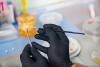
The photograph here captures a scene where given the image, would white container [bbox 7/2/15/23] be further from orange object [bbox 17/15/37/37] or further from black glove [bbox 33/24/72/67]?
black glove [bbox 33/24/72/67]

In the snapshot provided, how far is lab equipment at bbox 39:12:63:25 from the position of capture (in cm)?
122

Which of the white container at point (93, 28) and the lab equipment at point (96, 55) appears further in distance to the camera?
the white container at point (93, 28)

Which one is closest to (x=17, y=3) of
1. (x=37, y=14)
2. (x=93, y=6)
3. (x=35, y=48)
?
(x=37, y=14)

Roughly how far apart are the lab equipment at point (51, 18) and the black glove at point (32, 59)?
0.42 m

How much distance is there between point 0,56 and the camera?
3.45 feet

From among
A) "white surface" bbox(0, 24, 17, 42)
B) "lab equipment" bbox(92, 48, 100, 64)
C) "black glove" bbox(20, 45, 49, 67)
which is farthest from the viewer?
"white surface" bbox(0, 24, 17, 42)

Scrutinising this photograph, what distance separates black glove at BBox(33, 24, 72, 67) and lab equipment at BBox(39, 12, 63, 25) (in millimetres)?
359

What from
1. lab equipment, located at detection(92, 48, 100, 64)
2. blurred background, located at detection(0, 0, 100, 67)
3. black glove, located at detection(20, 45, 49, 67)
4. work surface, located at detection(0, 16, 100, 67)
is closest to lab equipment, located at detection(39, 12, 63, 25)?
blurred background, located at detection(0, 0, 100, 67)

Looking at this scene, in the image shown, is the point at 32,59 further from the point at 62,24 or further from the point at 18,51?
the point at 62,24

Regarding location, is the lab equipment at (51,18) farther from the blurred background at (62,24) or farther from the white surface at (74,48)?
the white surface at (74,48)

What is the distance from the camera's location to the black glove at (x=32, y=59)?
76 cm

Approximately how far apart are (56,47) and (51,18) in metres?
0.48

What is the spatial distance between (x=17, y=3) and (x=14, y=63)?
41 cm

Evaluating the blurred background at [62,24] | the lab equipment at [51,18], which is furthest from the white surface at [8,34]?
the lab equipment at [51,18]
